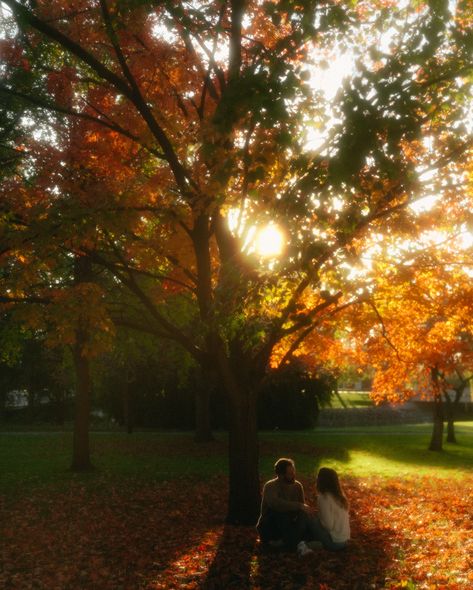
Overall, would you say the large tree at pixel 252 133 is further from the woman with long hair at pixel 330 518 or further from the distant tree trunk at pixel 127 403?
the distant tree trunk at pixel 127 403

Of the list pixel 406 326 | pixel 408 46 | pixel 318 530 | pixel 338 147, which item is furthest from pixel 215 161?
pixel 406 326

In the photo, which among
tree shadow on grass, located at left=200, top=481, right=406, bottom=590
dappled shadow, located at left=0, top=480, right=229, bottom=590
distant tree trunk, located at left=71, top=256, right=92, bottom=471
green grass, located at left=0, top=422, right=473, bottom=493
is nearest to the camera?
tree shadow on grass, located at left=200, top=481, right=406, bottom=590

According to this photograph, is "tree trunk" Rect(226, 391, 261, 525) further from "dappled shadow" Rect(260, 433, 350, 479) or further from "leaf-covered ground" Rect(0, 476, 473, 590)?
"dappled shadow" Rect(260, 433, 350, 479)

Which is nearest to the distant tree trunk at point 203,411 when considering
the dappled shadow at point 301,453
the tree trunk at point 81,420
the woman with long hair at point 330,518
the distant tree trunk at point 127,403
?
the dappled shadow at point 301,453

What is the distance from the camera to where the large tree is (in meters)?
7.48

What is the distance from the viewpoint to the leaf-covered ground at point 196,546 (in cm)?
750

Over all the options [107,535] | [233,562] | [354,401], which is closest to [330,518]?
[233,562]

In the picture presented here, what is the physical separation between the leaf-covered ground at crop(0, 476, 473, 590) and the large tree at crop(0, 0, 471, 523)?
1.62 m

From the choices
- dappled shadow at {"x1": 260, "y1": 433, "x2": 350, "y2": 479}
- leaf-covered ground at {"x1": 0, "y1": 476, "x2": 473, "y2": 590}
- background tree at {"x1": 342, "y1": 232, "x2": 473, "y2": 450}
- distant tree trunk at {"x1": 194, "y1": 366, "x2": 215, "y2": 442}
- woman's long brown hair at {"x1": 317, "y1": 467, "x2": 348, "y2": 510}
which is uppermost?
background tree at {"x1": 342, "y1": 232, "x2": 473, "y2": 450}

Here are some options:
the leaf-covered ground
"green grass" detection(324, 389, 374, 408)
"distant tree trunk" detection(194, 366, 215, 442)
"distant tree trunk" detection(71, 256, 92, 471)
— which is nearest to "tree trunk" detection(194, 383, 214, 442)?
"distant tree trunk" detection(194, 366, 215, 442)

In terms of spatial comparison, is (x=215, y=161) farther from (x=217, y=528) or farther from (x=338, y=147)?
(x=217, y=528)

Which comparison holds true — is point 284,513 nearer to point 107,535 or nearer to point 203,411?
point 107,535

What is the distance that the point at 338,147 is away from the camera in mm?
7422

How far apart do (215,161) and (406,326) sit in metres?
8.66
